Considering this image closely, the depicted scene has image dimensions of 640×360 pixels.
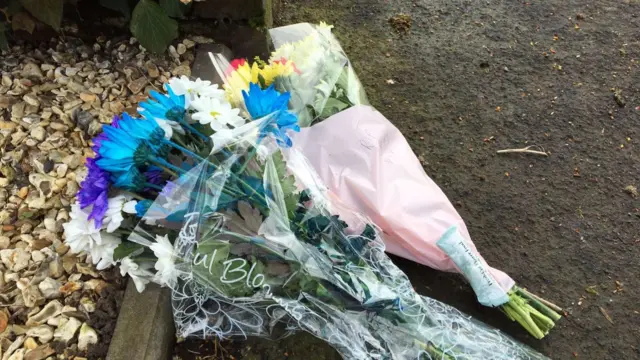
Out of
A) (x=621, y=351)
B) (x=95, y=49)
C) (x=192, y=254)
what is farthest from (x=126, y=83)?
(x=621, y=351)

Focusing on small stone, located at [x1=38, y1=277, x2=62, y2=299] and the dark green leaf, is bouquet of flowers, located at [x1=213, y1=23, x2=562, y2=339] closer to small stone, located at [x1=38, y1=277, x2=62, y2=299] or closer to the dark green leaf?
the dark green leaf

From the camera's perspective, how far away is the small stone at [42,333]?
1670 millimetres

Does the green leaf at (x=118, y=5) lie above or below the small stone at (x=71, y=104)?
above

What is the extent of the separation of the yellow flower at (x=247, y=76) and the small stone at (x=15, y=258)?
0.98 m

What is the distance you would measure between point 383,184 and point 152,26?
4.40ft

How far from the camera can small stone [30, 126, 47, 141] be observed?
2.11 m

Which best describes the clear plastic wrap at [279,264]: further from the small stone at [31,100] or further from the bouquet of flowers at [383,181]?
the small stone at [31,100]

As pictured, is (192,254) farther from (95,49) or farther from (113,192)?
(95,49)

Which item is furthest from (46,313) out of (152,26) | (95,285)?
(152,26)

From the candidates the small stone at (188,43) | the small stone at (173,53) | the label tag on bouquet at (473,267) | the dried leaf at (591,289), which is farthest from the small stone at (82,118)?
the dried leaf at (591,289)

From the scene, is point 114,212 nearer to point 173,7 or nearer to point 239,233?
point 239,233

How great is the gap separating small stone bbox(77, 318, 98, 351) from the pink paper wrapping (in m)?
0.94

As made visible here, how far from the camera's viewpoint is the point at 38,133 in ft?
6.93

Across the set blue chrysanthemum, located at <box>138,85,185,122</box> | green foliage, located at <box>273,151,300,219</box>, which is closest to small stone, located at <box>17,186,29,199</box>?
blue chrysanthemum, located at <box>138,85,185,122</box>
